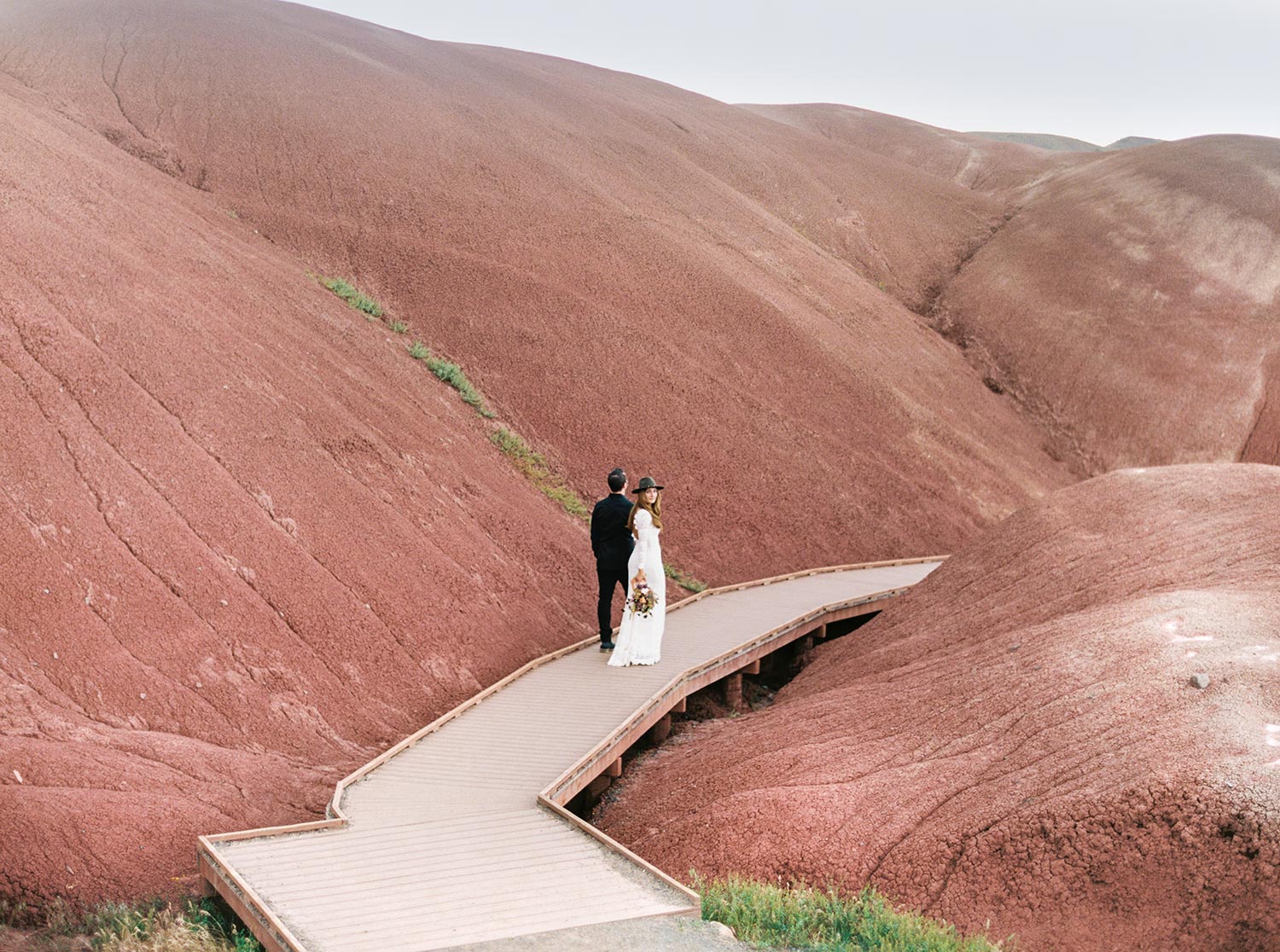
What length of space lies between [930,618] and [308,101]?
2478 cm

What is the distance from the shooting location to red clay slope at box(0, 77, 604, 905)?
8867 mm

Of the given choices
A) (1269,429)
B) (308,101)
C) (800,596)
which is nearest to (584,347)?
(800,596)

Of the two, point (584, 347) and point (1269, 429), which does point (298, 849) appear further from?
point (1269, 429)

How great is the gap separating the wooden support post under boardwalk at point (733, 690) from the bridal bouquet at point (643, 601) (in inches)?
77.8

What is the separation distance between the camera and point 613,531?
1306 centimetres

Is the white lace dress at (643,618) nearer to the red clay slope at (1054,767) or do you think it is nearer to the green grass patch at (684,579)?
the red clay slope at (1054,767)

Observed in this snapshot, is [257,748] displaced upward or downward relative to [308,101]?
downward

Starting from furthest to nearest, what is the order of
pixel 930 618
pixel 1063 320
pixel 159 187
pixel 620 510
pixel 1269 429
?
1. pixel 1063 320
2. pixel 1269 429
3. pixel 159 187
4. pixel 930 618
5. pixel 620 510

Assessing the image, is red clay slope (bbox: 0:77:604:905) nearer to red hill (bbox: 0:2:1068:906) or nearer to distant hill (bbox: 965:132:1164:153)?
red hill (bbox: 0:2:1068:906)

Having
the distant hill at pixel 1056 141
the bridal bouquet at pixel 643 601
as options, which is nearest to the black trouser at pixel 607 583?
the bridal bouquet at pixel 643 601

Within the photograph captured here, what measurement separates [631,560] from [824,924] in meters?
5.97

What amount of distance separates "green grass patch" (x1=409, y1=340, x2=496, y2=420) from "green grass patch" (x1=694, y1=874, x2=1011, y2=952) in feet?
51.5

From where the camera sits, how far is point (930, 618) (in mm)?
14516

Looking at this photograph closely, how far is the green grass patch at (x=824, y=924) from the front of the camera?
6902 mm
